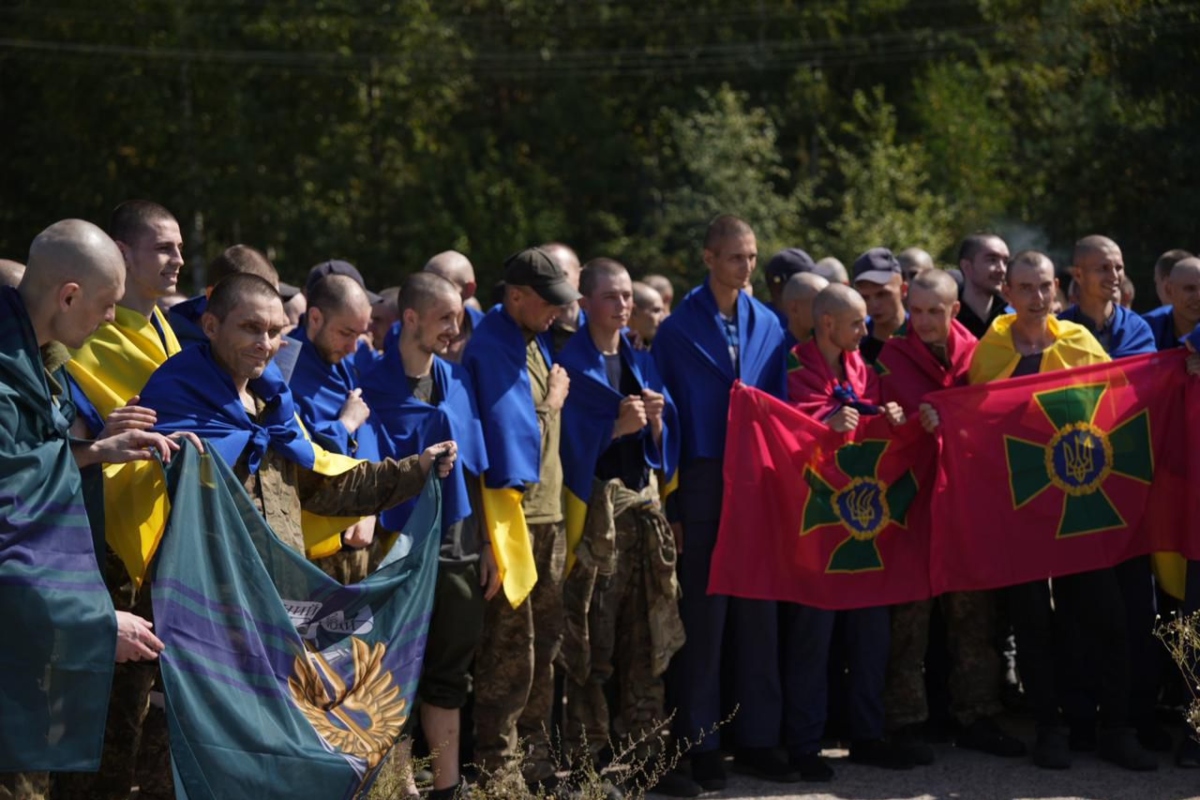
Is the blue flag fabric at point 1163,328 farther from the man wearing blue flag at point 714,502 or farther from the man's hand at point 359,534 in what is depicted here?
the man's hand at point 359,534

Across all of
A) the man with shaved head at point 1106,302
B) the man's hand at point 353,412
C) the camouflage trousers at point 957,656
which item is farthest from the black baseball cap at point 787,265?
the man's hand at point 353,412

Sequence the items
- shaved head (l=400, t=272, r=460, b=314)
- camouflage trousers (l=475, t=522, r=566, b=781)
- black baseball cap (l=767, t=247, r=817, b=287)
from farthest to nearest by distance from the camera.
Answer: black baseball cap (l=767, t=247, r=817, b=287) → camouflage trousers (l=475, t=522, r=566, b=781) → shaved head (l=400, t=272, r=460, b=314)

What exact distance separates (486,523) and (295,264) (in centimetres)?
2817

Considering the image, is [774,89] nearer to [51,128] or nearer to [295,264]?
[295,264]

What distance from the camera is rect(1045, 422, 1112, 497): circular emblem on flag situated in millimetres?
7820

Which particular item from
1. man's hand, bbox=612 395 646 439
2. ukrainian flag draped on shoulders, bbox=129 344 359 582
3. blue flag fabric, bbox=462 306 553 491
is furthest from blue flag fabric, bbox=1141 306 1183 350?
ukrainian flag draped on shoulders, bbox=129 344 359 582

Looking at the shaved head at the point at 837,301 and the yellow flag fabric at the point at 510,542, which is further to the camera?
the shaved head at the point at 837,301

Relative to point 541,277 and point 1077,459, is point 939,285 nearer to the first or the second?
point 1077,459

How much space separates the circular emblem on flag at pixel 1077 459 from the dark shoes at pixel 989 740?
1267mm

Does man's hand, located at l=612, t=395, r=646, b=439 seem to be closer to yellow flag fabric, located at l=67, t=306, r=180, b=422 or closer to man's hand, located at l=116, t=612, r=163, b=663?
yellow flag fabric, located at l=67, t=306, r=180, b=422

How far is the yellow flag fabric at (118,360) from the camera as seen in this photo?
5.58 metres

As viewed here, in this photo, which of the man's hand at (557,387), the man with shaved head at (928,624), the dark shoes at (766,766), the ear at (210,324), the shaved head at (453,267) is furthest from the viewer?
the shaved head at (453,267)

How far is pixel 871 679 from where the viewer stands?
25.5 ft

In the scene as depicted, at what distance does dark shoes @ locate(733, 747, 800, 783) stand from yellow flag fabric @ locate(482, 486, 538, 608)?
1.59 metres
